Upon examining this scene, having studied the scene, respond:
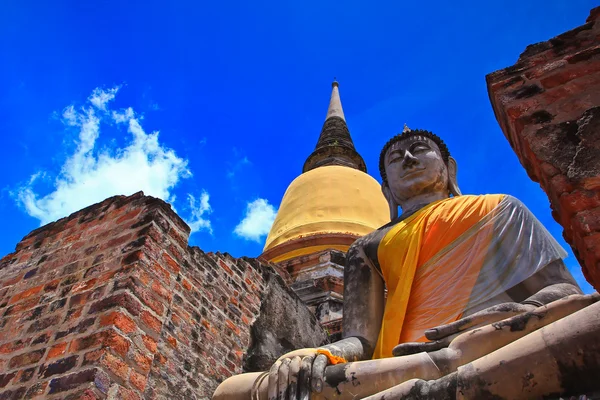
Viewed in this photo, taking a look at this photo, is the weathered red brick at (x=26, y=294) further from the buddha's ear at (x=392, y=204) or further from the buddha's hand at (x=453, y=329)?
the buddha's hand at (x=453, y=329)

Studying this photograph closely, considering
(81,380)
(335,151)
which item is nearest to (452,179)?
(81,380)

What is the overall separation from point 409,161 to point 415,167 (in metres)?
0.06

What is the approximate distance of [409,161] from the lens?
4.01 m

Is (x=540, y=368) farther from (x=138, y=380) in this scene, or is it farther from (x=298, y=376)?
(x=138, y=380)

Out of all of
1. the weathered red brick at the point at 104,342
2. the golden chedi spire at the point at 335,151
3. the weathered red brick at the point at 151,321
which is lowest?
the weathered red brick at the point at 104,342

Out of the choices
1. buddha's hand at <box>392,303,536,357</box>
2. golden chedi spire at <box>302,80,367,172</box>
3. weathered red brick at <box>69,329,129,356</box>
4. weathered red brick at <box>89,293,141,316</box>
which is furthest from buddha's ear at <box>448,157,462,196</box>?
golden chedi spire at <box>302,80,367,172</box>

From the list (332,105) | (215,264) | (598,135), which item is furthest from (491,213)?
(332,105)

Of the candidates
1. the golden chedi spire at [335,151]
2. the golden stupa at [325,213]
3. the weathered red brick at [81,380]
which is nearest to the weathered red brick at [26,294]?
the weathered red brick at [81,380]

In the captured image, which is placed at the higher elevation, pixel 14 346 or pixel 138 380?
pixel 14 346

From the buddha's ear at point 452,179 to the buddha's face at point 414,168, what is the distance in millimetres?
49

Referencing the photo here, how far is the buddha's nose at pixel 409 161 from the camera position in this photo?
4004 millimetres

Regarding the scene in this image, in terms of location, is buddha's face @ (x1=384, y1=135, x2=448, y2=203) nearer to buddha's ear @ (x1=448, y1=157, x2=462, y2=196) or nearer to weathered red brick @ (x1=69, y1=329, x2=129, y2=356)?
buddha's ear @ (x1=448, y1=157, x2=462, y2=196)

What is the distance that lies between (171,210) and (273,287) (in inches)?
65.2

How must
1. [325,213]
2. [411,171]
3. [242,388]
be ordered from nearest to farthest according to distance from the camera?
[242,388], [411,171], [325,213]
